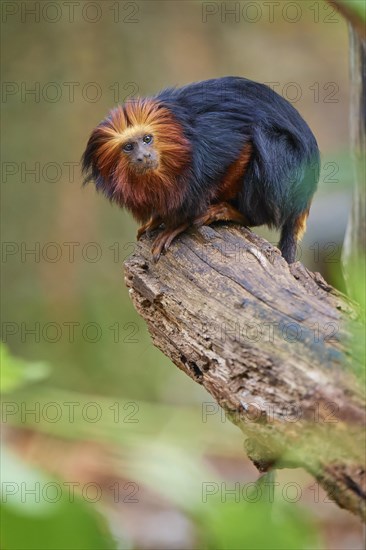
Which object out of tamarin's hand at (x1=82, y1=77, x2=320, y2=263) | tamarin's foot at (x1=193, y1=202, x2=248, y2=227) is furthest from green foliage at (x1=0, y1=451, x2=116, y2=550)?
→ tamarin's foot at (x1=193, y1=202, x2=248, y2=227)

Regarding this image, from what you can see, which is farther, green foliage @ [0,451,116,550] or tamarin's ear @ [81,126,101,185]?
tamarin's ear @ [81,126,101,185]

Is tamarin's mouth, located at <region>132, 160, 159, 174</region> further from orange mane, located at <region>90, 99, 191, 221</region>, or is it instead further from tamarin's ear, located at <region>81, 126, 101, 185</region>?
tamarin's ear, located at <region>81, 126, 101, 185</region>

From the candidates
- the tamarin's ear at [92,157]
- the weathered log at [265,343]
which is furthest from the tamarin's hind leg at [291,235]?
the tamarin's ear at [92,157]

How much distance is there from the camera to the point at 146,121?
3.15 m

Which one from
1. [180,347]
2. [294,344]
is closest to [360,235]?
[180,347]

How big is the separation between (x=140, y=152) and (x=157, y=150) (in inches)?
3.0

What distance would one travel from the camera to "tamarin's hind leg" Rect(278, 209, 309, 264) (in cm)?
360

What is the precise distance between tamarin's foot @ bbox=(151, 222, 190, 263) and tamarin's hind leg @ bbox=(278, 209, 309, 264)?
25.6 inches

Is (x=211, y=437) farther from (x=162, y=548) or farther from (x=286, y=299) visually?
(x=286, y=299)

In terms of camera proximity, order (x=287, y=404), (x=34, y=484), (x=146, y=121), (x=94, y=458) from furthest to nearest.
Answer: (x=94, y=458) → (x=146, y=121) → (x=287, y=404) → (x=34, y=484)

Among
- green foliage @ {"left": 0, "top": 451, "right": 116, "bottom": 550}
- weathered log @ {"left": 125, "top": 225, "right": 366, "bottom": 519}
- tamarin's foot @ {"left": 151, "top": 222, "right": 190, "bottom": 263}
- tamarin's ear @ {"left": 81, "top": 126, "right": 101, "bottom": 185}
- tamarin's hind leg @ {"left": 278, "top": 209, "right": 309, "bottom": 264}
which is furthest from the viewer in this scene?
tamarin's hind leg @ {"left": 278, "top": 209, "right": 309, "bottom": 264}

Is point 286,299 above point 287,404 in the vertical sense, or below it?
above

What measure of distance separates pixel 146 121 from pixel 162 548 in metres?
3.46

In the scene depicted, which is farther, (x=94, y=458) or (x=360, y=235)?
(x=94, y=458)
